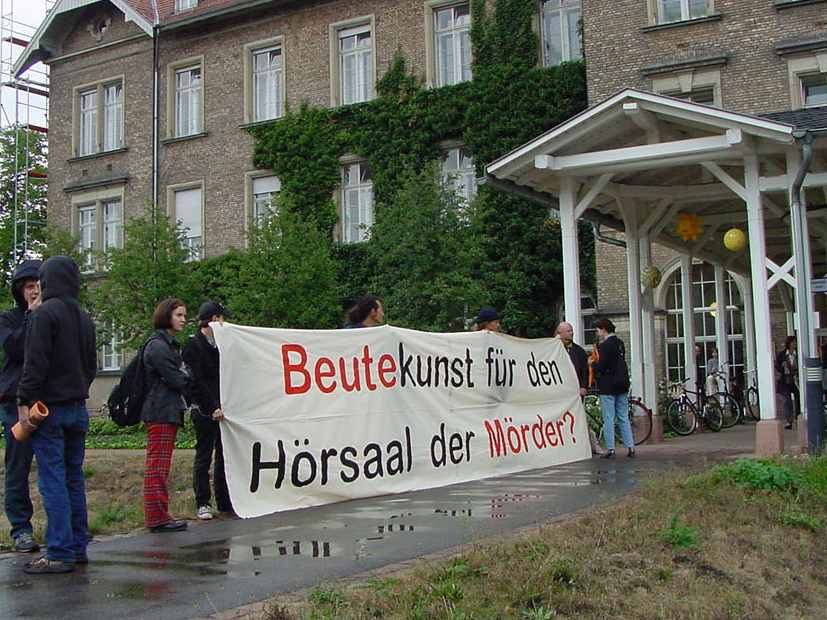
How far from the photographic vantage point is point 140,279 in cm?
2891

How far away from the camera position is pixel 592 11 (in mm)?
26812

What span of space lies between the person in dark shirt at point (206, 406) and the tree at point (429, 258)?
15245mm

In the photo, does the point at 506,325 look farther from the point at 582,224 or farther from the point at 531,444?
the point at 531,444

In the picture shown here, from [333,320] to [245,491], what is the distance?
19391 millimetres

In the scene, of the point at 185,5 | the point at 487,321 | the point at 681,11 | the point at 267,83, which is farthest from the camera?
the point at 185,5

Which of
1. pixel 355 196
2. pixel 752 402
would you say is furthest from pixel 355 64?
pixel 752 402

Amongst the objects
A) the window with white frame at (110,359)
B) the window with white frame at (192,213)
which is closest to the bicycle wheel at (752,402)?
the window with white frame at (192,213)

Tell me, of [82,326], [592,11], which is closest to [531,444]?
[82,326]

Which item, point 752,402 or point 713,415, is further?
point 752,402

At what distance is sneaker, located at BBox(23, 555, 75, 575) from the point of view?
6.75m

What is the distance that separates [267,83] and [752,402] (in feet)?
58.7

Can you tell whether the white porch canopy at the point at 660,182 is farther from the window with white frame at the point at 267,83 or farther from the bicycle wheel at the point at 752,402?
the window with white frame at the point at 267,83

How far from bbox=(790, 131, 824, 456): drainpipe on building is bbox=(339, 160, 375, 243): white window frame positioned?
60.7 feet

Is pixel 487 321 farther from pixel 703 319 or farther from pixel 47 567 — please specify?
pixel 703 319
